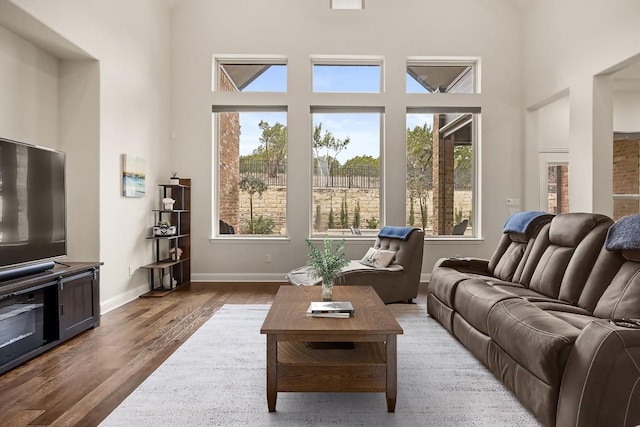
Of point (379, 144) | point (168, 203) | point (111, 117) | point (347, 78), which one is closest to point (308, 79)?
point (347, 78)

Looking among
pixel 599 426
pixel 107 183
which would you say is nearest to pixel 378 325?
pixel 599 426

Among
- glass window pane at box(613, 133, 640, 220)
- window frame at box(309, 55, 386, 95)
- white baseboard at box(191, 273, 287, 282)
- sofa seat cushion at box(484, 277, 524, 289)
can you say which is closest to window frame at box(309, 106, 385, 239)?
window frame at box(309, 55, 386, 95)

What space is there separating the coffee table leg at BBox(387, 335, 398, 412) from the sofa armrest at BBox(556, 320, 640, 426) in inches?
30.5

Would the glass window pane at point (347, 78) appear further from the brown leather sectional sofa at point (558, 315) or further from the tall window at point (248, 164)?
the brown leather sectional sofa at point (558, 315)

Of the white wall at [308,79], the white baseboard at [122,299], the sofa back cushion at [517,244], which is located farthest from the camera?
the white wall at [308,79]

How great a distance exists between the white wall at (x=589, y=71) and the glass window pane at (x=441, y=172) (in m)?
1.30

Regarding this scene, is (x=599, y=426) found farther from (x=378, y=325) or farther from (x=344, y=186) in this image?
(x=344, y=186)

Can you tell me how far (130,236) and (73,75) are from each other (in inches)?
70.3

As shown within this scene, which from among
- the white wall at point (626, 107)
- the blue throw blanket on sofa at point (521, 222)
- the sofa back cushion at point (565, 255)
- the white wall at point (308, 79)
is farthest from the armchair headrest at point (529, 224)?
the white wall at point (626, 107)

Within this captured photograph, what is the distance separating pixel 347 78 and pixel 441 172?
1.97 meters

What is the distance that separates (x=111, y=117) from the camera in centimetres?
439

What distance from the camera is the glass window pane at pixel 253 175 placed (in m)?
6.13

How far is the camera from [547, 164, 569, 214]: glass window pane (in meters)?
6.22

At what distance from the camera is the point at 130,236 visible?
189 inches
